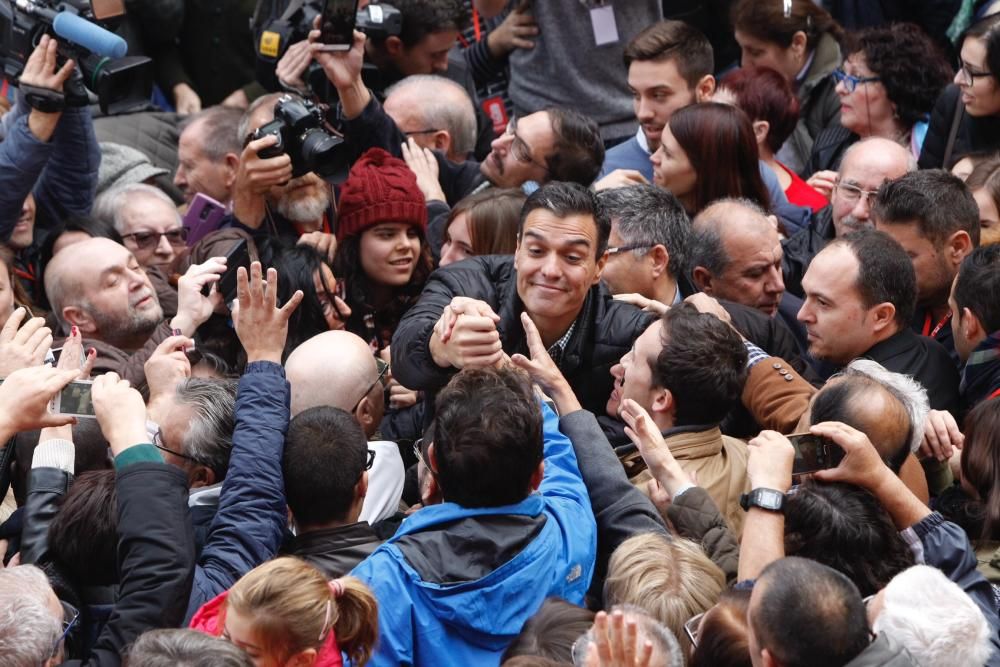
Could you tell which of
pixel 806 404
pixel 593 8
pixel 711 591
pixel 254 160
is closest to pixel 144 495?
pixel 711 591

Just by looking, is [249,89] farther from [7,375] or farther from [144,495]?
[144,495]

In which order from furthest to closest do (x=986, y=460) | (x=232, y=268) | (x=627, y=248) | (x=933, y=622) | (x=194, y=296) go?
(x=232, y=268) → (x=627, y=248) → (x=194, y=296) → (x=986, y=460) → (x=933, y=622)

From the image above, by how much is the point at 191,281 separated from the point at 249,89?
3354mm

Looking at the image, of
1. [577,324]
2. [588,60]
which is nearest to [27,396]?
[577,324]

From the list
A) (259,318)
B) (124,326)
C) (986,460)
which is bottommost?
(986,460)

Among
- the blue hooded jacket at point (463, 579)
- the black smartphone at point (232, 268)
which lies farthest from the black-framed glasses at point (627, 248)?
the blue hooded jacket at point (463, 579)

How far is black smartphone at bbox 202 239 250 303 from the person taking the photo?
480 centimetres

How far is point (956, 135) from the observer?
5891mm

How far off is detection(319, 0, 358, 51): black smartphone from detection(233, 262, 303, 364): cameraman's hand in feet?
6.02

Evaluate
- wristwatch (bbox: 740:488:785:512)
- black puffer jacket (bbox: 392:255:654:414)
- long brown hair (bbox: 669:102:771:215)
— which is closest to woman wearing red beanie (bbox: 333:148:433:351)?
black puffer jacket (bbox: 392:255:654:414)

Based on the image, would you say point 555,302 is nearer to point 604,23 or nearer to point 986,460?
point 986,460

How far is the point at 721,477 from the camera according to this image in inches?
150

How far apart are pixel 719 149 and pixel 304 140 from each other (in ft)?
5.35

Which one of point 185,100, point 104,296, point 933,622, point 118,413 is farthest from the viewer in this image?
point 185,100
